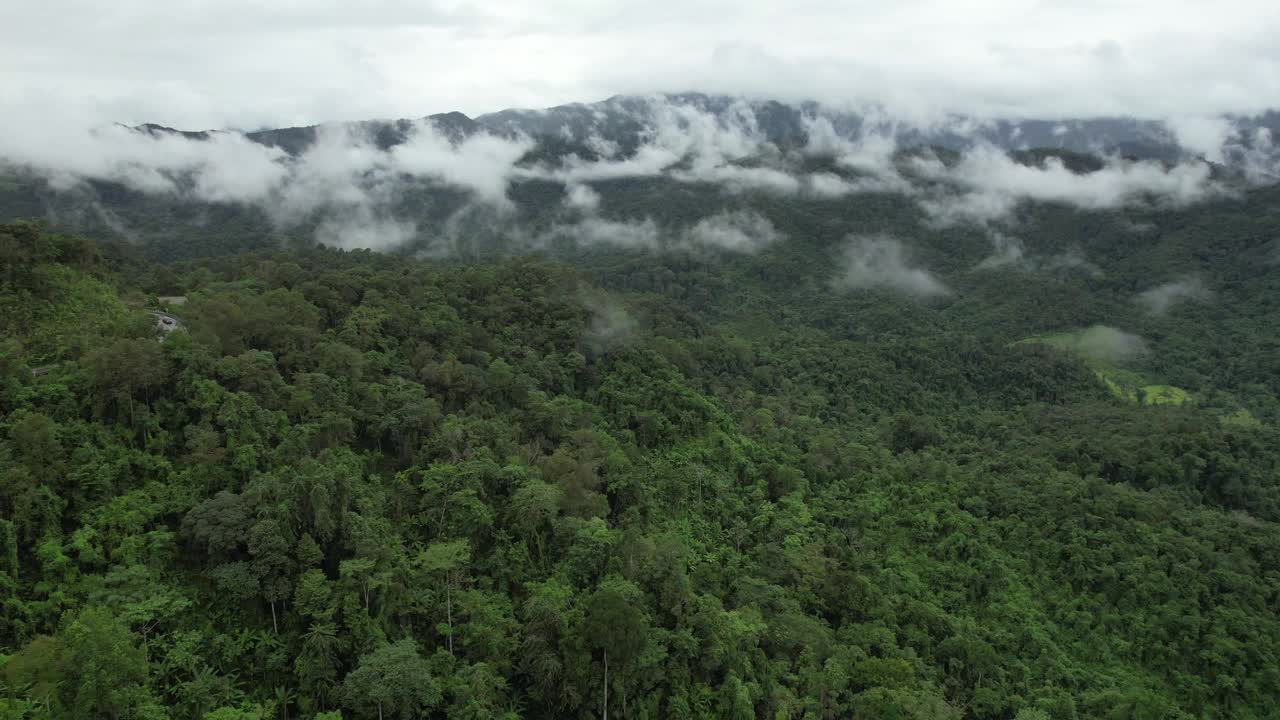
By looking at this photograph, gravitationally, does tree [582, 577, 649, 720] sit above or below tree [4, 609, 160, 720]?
below

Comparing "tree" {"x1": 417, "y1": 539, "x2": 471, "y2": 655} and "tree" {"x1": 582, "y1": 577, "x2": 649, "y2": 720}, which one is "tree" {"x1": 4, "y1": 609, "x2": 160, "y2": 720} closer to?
"tree" {"x1": 417, "y1": 539, "x2": 471, "y2": 655}

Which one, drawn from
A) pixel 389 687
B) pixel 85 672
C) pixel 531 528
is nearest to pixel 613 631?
pixel 531 528

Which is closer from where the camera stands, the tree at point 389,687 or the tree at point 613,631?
the tree at point 389,687

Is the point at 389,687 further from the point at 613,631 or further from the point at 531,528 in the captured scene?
the point at 531,528

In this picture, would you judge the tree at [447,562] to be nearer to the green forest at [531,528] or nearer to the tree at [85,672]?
the green forest at [531,528]

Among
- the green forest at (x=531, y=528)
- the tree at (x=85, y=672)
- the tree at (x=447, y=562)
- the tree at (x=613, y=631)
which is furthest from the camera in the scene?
the tree at (x=447, y=562)

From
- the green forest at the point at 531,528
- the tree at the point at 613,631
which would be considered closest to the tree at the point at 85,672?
the green forest at the point at 531,528

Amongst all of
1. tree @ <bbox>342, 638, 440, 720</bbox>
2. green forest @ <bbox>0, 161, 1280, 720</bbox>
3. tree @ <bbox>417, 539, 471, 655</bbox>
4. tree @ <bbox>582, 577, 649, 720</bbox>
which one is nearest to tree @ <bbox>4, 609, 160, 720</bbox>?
green forest @ <bbox>0, 161, 1280, 720</bbox>
